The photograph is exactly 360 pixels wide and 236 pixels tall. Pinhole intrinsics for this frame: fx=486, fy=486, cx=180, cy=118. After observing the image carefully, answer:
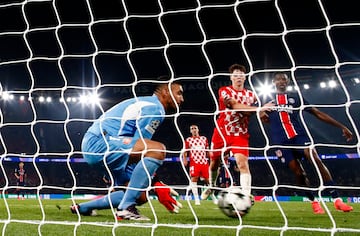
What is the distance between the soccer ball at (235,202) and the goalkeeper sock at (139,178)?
2.34ft

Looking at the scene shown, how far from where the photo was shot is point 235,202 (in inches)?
166

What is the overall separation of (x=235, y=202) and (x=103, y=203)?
1.18m

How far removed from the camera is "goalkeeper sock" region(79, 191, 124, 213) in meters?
4.33

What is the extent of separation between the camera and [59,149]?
22812 mm

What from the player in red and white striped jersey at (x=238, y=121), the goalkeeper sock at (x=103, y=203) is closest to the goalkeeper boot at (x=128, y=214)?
the goalkeeper sock at (x=103, y=203)

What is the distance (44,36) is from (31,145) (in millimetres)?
8207

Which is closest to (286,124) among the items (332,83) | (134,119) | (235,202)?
(235,202)

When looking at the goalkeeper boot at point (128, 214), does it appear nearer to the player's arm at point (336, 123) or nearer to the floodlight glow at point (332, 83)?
the player's arm at point (336, 123)

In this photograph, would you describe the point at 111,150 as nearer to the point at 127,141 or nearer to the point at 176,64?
the point at 127,141

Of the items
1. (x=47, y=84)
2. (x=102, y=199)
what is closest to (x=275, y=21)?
(x=47, y=84)

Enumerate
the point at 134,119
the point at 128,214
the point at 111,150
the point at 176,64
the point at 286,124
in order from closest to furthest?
1. the point at 128,214
2. the point at 111,150
3. the point at 134,119
4. the point at 286,124
5. the point at 176,64

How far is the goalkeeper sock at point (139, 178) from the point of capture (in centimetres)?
385

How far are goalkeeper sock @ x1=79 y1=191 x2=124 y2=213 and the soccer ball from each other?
91cm

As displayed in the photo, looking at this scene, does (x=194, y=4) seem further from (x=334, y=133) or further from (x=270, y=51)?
(x=334, y=133)
